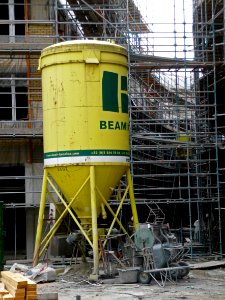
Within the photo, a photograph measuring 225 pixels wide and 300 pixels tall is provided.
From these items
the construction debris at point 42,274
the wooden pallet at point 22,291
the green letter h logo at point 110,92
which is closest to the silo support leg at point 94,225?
the construction debris at point 42,274

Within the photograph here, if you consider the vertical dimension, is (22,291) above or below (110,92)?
below

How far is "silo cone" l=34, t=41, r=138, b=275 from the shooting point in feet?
52.7

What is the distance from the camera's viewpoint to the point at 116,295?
13.1 m

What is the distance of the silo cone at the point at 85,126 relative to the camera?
16.1m

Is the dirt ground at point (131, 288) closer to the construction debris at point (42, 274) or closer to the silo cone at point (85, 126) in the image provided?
the construction debris at point (42, 274)

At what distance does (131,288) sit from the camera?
14031 mm

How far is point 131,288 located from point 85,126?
439 centimetres

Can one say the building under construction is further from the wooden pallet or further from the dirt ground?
the wooden pallet

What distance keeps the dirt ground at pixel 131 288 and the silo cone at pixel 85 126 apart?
1284 millimetres

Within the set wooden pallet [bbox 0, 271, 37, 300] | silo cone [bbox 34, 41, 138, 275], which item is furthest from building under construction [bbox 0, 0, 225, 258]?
wooden pallet [bbox 0, 271, 37, 300]

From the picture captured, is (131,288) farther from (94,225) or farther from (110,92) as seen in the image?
(110,92)

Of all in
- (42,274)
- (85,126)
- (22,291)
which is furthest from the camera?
(85,126)

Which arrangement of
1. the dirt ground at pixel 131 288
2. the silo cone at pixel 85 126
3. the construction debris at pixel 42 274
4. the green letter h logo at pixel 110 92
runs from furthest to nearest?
1. the green letter h logo at pixel 110 92
2. the silo cone at pixel 85 126
3. the construction debris at pixel 42 274
4. the dirt ground at pixel 131 288

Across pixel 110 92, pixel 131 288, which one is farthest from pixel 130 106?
pixel 131 288
